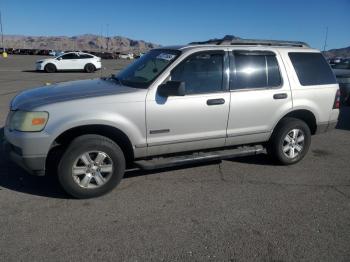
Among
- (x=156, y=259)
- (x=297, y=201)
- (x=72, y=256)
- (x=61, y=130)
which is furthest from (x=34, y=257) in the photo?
(x=297, y=201)

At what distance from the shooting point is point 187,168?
557 cm

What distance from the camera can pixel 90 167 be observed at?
4.43 metres

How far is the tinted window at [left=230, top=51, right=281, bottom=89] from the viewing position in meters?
5.19

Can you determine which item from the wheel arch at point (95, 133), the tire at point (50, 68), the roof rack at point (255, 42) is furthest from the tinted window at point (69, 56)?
the wheel arch at point (95, 133)

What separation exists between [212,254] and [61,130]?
6.98ft

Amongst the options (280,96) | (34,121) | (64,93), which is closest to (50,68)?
(64,93)

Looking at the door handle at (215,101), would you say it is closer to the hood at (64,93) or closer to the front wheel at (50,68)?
the hood at (64,93)

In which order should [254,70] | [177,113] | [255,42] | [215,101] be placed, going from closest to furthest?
[177,113] < [215,101] < [254,70] < [255,42]

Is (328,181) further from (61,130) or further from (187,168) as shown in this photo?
(61,130)

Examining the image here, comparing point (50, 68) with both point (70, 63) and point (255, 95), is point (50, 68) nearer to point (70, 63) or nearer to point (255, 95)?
point (70, 63)

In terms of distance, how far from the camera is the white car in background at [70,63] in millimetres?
24286

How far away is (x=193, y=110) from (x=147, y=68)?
94cm

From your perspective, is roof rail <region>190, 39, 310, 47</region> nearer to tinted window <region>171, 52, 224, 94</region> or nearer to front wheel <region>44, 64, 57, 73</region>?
tinted window <region>171, 52, 224, 94</region>

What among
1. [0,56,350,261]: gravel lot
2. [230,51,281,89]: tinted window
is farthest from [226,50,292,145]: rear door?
[0,56,350,261]: gravel lot
